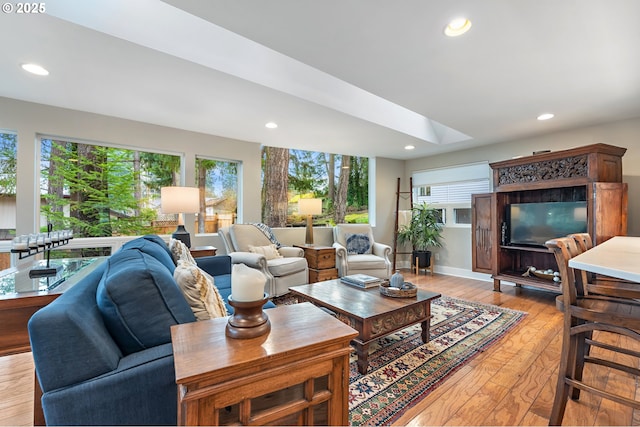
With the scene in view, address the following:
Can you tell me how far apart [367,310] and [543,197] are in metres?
3.44

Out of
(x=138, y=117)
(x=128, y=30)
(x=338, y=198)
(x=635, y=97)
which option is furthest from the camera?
(x=338, y=198)

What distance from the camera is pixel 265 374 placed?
781 mm

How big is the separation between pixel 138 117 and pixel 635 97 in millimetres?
5245

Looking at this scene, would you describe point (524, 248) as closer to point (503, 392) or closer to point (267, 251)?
point (503, 392)

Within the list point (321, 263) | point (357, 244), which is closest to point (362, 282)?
point (321, 263)

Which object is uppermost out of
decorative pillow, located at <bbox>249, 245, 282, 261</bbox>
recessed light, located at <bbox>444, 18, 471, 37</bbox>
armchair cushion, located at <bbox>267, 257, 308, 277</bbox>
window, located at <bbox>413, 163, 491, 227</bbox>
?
recessed light, located at <bbox>444, 18, 471, 37</bbox>

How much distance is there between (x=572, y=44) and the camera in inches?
73.5

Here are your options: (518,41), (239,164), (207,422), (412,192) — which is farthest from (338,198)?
(207,422)

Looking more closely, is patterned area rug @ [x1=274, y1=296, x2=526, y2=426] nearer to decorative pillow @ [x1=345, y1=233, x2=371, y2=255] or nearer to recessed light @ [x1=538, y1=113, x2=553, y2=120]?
decorative pillow @ [x1=345, y1=233, x2=371, y2=255]

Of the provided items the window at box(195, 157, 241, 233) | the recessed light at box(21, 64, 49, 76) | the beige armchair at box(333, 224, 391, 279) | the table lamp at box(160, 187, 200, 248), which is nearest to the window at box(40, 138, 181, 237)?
the window at box(195, 157, 241, 233)

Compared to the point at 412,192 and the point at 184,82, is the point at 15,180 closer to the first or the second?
the point at 184,82

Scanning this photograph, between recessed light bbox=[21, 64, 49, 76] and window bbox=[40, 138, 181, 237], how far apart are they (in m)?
1.11

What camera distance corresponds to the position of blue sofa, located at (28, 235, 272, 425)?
780mm

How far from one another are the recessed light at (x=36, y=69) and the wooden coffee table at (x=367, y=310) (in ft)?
8.77
